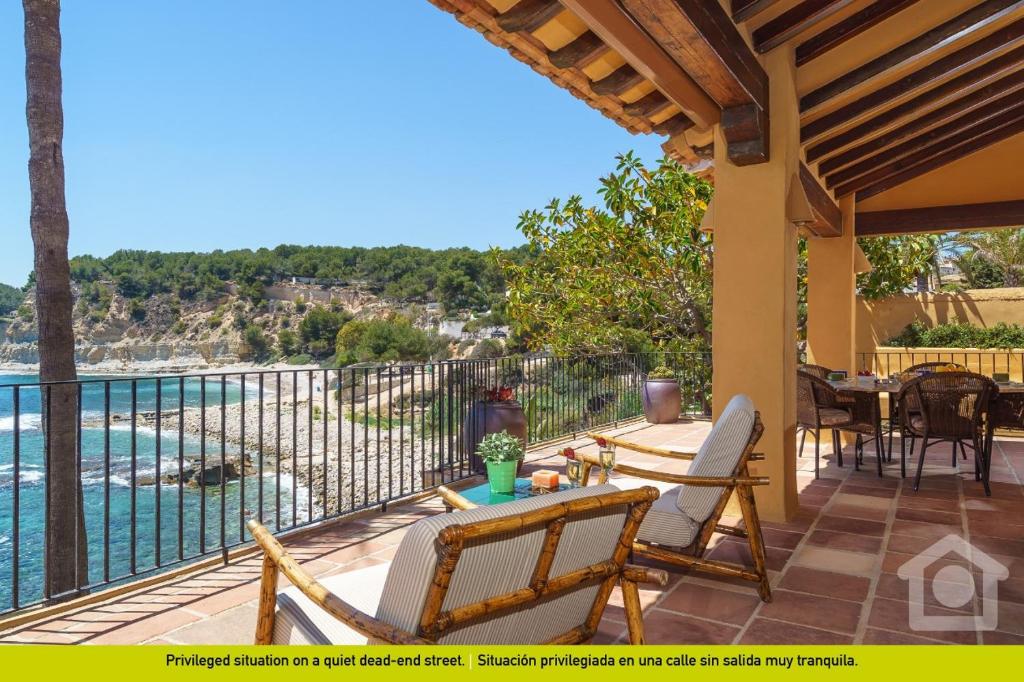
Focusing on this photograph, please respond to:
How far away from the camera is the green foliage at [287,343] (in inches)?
1603

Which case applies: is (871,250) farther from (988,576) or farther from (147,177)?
(147,177)

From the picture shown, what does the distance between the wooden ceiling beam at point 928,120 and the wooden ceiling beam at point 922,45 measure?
1.52m

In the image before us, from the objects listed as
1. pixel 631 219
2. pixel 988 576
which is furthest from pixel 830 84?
pixel 631 219

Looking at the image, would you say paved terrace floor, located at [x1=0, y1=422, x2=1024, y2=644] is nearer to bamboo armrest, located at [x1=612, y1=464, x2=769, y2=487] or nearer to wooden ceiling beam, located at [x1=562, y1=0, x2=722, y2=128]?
bamboo armrest, located at [x1=612, y1=464, x2=769, y2=487]

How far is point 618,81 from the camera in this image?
13.1 feet

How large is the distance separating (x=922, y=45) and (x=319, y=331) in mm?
38953

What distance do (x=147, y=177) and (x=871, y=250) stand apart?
5702 centimetres

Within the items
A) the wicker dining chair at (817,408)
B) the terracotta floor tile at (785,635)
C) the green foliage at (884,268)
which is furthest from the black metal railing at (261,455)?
the green foliage at (884,268)

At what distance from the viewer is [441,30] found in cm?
3466

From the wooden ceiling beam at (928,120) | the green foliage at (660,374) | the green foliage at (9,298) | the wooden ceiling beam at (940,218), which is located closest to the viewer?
the wooden ceiling beam at (928,120)

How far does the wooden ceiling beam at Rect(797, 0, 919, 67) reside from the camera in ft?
12.8

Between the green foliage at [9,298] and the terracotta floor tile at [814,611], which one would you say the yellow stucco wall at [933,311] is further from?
the green foliage at [9,298]

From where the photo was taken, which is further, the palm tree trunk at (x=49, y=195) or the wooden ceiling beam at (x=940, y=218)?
the wooden ceiling beam at (x=940, y=218)

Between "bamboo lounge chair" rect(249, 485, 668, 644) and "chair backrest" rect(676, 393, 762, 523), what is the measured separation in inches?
43.3
